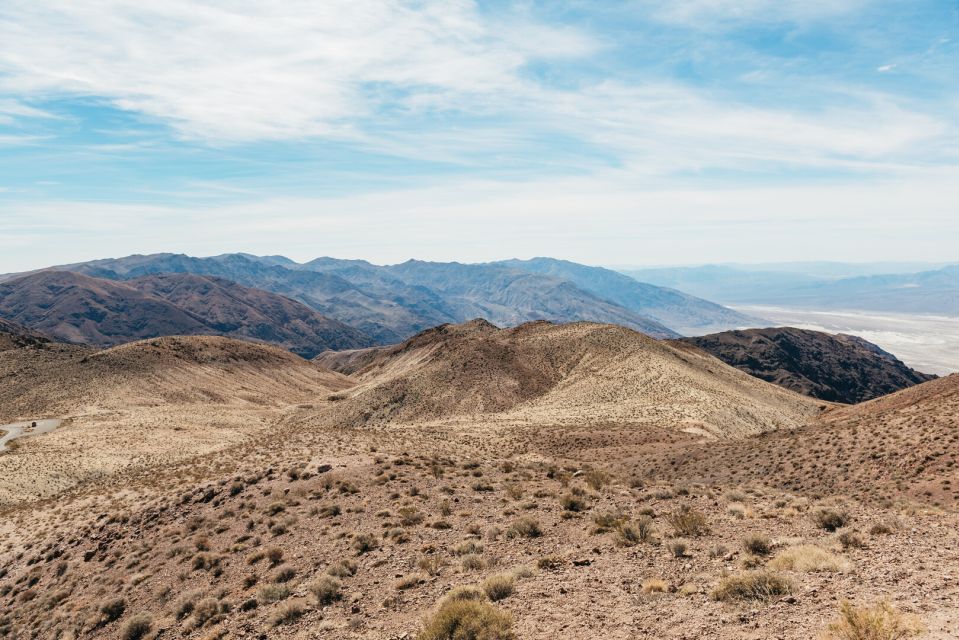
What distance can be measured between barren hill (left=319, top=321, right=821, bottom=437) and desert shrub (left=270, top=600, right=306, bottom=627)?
4027cm

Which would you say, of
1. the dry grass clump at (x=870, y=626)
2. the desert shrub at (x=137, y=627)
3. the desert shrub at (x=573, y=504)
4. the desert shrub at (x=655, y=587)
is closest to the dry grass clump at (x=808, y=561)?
the desert shrub at (x=655, y=587)

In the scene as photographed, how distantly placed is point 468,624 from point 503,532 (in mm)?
6743

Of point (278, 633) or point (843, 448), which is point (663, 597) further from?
point (843, 448)

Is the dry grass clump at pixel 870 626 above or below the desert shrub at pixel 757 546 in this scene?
above

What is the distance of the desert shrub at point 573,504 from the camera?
1853 centimetres

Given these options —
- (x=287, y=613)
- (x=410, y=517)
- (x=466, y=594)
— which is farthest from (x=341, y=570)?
(x=466, y=594)

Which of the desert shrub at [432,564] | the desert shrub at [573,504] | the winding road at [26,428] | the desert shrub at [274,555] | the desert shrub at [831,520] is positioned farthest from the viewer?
the winding road at [26,428]

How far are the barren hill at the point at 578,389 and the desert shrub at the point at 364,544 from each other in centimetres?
3638

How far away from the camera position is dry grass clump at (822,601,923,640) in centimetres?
789

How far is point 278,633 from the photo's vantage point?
12453mm

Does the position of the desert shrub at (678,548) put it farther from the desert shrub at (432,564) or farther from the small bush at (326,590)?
the small bush at (326,590)

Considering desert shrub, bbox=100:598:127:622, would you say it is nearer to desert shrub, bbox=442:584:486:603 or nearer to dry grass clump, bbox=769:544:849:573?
desert shrub, bbox=442:584:486:603

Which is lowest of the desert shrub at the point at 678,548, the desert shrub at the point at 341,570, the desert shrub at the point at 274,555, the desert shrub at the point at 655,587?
the desert shrub at the point at 274,555

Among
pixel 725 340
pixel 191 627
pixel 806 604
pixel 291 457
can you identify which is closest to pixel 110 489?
pixel 291 457
